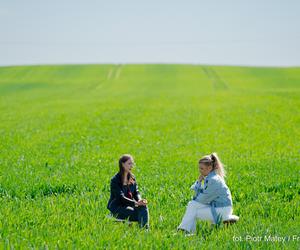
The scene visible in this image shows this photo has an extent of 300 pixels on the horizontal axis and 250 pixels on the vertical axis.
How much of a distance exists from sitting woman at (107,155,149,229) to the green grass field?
0.23 m

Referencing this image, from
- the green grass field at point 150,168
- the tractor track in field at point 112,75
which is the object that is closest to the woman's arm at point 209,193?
the green grass field at point 150,168

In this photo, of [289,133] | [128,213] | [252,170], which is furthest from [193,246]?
[289,133]

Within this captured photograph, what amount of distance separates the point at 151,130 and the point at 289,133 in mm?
6019

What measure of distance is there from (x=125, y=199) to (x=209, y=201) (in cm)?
131

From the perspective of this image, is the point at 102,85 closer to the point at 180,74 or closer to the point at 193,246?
the point at 180,74

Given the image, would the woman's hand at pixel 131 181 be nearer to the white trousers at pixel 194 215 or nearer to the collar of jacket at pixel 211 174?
the white trousers at pixel 194 215

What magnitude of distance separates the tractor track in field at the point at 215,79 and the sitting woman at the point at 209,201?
53199 mm

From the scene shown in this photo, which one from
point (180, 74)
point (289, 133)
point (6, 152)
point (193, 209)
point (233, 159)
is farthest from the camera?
point (180, 74)

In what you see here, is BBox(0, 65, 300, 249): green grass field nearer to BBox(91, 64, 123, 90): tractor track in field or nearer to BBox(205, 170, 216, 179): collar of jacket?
BBox(205, 170, 216, 179): collar of jacket

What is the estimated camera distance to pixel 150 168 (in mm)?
14242

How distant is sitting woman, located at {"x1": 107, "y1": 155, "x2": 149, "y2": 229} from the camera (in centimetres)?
834

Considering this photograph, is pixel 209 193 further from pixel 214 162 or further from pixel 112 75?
pixel 112 75

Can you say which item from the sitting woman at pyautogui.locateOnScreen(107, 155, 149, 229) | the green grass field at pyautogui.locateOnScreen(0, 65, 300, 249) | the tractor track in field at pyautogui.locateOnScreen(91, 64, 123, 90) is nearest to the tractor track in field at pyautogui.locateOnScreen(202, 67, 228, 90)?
the tractor track in field at pyautogui.locateOnScreen(91, 64, 123, 90)

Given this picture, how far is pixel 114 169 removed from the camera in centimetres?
1406
